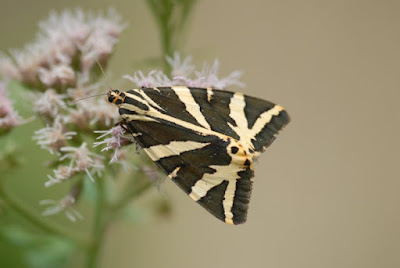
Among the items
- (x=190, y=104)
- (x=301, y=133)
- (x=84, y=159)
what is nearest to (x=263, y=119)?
(x=190, y=104)

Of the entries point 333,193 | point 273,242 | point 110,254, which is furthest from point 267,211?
point 110,254

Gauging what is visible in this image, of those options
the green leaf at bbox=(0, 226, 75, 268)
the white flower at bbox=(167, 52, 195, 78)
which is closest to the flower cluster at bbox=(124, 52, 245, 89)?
the white flower at bbox=(167, 52, 195, 78)

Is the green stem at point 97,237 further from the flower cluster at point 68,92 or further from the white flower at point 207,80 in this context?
the white flower at point 207,80

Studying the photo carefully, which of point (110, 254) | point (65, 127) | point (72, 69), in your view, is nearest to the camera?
point (65, 127)

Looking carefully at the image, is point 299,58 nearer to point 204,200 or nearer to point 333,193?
point 333,193

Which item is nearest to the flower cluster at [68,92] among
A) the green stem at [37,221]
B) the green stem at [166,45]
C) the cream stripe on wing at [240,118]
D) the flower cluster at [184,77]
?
the green stem at [37,221]

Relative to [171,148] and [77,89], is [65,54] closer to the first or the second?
[77,89]

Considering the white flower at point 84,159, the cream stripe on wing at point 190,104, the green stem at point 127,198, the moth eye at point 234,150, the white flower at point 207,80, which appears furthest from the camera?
the green stem at point 127,198
